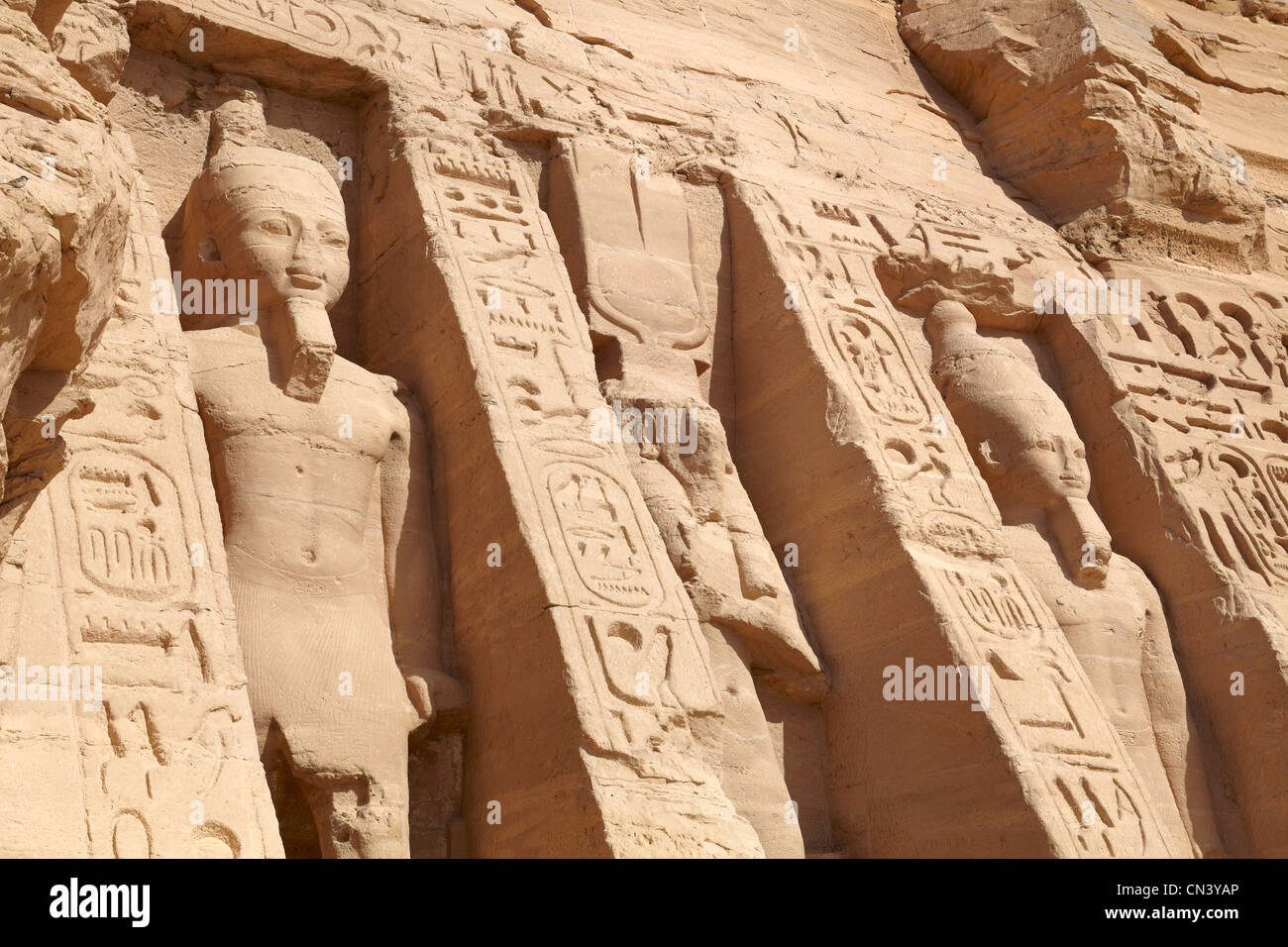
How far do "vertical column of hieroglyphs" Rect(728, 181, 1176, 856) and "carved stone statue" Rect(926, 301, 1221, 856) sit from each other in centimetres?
38

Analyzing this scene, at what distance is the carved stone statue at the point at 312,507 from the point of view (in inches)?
178

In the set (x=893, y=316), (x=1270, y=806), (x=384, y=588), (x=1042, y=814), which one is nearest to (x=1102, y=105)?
(x=893, y=316)

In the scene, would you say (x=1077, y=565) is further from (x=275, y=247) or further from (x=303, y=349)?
(x=275, y=247)

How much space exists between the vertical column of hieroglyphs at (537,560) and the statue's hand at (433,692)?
66 mm

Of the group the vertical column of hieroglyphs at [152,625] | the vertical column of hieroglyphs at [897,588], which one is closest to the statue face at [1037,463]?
the vertical column of hieroglyphs at [897,588]

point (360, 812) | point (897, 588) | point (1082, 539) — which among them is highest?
point (1082, 539)

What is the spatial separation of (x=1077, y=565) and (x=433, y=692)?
2.99m

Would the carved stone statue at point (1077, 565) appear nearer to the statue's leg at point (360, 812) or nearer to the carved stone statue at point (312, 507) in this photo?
the carved stone statue at point (312, 507)

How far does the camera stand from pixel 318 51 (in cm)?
627

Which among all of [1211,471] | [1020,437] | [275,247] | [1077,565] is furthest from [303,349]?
[1211,471]

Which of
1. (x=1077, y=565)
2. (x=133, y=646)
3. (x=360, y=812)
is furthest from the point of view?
(x=1077, y=565)

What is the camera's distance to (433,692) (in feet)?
16.0

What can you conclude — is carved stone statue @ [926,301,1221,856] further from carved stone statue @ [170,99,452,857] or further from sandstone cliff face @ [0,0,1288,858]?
carved stone statue @ [170,99,452,857]

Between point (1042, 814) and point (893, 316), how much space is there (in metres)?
2.56
